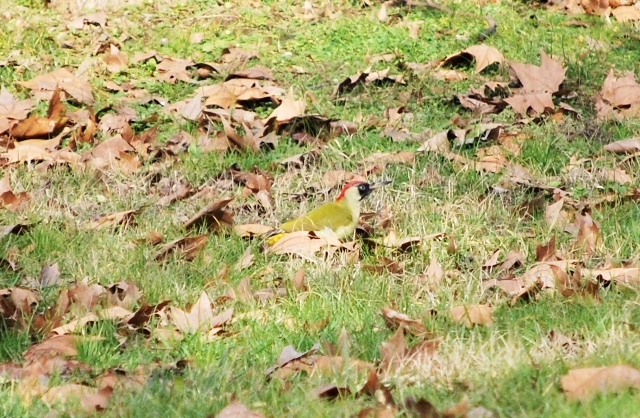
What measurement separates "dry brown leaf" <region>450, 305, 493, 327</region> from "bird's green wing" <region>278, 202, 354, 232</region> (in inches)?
46.7

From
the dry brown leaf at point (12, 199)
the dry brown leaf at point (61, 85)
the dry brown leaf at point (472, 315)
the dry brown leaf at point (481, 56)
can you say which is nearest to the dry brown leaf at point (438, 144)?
the dry brown leaf at point (481, 56)

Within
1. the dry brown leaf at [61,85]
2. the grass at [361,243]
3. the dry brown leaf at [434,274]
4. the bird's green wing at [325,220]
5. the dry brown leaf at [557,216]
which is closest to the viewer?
the grass at [361,243]

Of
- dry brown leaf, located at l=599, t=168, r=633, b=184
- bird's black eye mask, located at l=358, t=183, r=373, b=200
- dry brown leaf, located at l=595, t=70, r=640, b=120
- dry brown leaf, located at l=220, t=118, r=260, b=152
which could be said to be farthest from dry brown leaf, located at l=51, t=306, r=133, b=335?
dry brown leaf, located at l=595, t=70, r=640, b=120

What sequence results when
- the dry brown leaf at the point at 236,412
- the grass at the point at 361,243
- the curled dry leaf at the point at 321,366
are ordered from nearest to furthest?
the dry brown leaf at the point at 236,412
the grass at the point at 361,243
the curled dry leaf at the point at 321,366

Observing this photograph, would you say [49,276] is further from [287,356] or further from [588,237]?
[588,237]

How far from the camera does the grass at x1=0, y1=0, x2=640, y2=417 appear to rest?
3.54 meters

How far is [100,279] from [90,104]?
261 centimetres

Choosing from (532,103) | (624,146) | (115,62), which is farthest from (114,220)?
(624,146)

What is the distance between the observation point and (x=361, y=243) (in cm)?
522

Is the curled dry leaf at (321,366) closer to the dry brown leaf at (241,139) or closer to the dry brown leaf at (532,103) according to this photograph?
the dry brown leaf at (241,139)

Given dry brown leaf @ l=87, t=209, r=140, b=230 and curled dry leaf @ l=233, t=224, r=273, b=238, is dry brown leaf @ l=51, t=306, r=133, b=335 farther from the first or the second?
dry brown leaf @ l=87, t=209, r=140, b=230

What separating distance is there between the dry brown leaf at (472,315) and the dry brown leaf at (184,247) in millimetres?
1476

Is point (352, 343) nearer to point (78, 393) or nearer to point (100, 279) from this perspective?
point (78, 393)

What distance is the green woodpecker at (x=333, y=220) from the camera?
5.18 m
